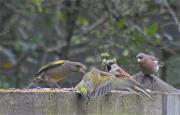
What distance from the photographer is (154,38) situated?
7160 mm

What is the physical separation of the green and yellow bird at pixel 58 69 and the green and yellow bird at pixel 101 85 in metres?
0.90

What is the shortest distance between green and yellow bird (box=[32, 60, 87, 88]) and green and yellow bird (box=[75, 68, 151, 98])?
35.5 inches

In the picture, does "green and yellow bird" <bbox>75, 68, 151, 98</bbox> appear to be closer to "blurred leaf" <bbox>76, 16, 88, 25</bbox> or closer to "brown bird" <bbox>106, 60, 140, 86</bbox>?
"brown bird" <bbox>106, 60, 140, 86</bbox>

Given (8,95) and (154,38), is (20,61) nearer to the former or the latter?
(154,38)

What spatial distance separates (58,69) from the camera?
417 cm

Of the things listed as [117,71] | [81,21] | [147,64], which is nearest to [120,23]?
[81,21]

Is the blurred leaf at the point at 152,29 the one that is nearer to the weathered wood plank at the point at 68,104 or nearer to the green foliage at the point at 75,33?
the green foliage at the point at 75,33

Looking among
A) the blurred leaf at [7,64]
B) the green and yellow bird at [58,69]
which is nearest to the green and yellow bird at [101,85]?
the green and yellow bird at [58,69]

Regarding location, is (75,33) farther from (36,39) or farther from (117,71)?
(117,71)

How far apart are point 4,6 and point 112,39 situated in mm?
1578

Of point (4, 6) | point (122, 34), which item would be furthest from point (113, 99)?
point (4, 6)

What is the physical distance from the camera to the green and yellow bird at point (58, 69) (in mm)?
4105

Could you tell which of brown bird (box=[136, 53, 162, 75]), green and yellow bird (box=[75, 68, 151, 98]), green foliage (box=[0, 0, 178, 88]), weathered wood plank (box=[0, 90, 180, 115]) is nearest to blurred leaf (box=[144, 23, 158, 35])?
green foliage (box=[0, 0, 178, 88])

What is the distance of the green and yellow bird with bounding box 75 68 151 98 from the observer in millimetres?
2880
